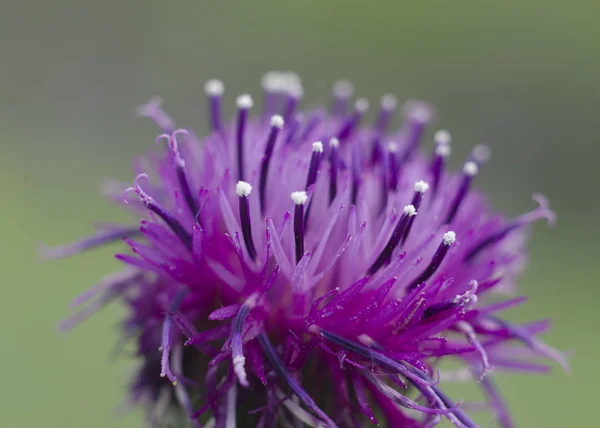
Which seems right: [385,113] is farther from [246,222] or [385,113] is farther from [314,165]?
[246,222]

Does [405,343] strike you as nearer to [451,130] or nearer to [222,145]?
[222,145]

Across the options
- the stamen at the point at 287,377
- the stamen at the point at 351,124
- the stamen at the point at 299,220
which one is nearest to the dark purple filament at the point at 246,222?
the stamen at the point at 299,220

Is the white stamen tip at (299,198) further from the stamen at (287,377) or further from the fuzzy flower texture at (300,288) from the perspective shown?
the stamen at (287,377)

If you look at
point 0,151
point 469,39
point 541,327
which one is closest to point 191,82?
point 0,151

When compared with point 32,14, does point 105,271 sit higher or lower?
lower

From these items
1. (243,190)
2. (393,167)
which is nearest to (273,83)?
(393,167)

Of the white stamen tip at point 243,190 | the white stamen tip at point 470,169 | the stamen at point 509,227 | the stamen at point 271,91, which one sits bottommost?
the stamen at point 509,227
